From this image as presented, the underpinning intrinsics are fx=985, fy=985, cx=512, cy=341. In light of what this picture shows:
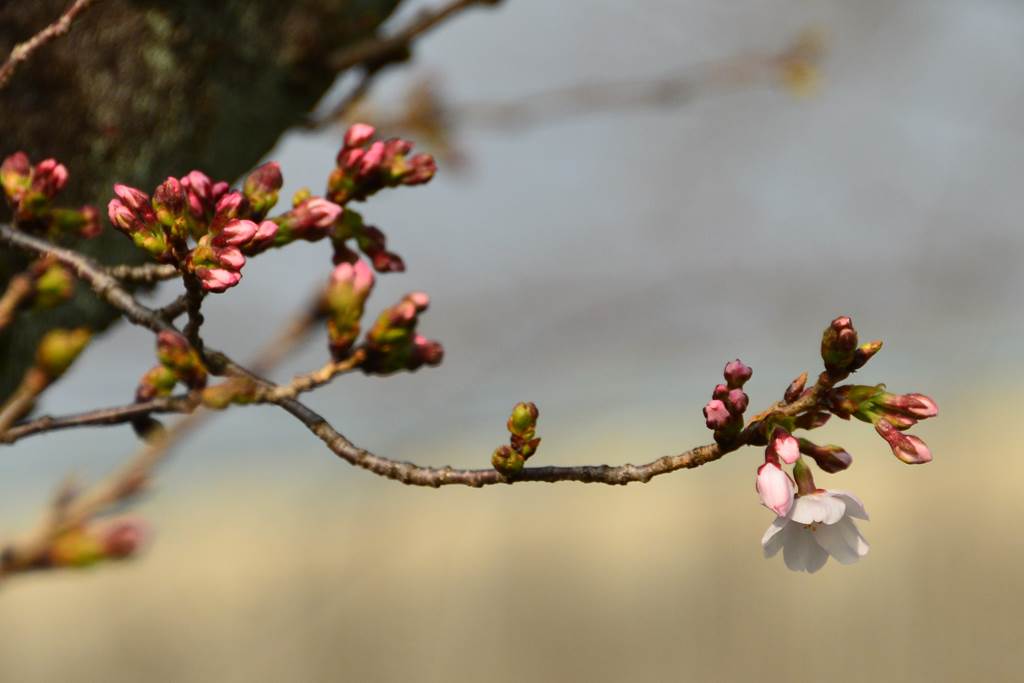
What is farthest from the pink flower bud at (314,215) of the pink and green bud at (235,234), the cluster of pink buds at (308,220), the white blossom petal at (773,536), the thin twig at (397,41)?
the thin twig at (397,41)

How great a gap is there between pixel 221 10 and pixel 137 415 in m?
0.79

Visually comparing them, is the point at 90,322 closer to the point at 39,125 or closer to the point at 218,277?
the point at 39,125

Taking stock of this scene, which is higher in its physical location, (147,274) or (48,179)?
(48,179)

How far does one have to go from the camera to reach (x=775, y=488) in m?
0.88

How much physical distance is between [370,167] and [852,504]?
1.98 feet

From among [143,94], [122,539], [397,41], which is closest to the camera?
[122,539]

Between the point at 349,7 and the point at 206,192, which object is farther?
the point at 349,7

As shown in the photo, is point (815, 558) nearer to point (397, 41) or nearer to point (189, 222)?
point (189, 222)

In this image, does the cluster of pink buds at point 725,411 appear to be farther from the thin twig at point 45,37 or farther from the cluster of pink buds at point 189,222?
the thin twig at point 45,37

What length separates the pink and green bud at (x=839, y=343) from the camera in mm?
869

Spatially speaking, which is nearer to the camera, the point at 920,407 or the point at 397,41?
the point at 920,407

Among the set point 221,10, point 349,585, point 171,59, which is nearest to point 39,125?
point 171,59

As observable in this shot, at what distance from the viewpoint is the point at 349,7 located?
65.5 inches

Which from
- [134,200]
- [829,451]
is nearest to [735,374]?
[829,451]
